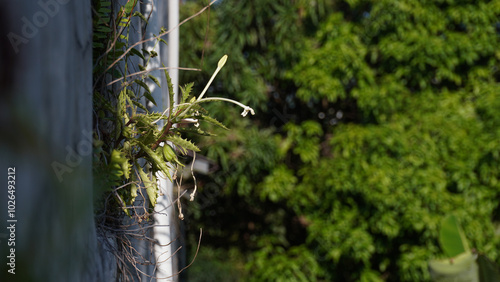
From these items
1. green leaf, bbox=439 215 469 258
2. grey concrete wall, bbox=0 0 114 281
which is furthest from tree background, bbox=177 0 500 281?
grey concrete wall, bbox=0 0 114 281

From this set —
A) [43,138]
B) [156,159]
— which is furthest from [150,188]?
[43,138]

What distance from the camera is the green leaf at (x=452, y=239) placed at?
474 cm

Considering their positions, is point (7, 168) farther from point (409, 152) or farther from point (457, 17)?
point (457, 17)

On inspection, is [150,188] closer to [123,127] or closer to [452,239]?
[123,127]

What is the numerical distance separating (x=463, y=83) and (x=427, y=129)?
3.24 feet

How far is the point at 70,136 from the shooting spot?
1.00 metres

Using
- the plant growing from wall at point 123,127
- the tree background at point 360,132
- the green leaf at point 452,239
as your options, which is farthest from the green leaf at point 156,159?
the tree background at point 360,132

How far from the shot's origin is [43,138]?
91 centimetres

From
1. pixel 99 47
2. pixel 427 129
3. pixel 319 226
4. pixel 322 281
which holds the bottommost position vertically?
pixel 322 281

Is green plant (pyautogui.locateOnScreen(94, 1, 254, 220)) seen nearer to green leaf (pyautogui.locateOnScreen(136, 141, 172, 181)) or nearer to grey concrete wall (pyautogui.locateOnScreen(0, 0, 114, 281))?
green leaf (pyautogui.locateOnScreen(136, 141, 172, 181))

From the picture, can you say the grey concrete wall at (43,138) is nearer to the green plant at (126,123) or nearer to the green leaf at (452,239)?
the green plant at (126,123)

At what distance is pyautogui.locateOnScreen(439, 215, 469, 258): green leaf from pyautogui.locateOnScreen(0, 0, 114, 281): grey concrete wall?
4.27 m

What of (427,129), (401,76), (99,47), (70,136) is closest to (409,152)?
(427,129)

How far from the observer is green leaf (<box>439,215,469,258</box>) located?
15.5ft
